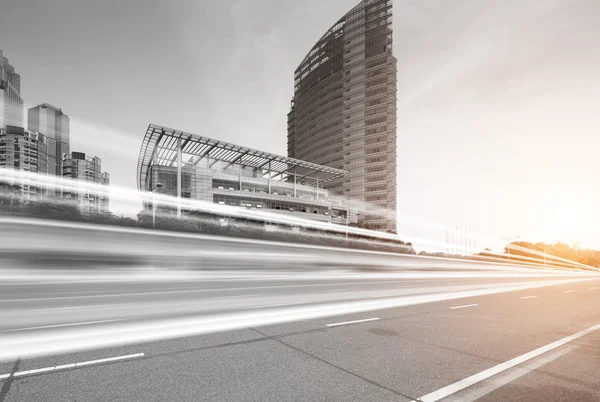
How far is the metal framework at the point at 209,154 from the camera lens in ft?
189

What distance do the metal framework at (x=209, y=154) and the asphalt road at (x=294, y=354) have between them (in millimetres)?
51918

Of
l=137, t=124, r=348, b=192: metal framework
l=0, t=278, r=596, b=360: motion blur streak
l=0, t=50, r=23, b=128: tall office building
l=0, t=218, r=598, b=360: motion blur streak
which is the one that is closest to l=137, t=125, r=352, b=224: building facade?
l=137, t=124, r=348, b=192: metal framework

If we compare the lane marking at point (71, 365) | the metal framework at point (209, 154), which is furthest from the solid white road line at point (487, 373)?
the metal framework at point (209, 154)

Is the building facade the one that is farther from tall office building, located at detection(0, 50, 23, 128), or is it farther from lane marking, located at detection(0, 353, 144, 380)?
tall office building, located at detection(0, 50, 23, 128)

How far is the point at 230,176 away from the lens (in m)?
67.2

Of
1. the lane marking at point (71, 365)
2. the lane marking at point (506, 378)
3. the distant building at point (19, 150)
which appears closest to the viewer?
the lane marking at point (506, 378)

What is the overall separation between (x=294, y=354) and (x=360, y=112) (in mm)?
134162

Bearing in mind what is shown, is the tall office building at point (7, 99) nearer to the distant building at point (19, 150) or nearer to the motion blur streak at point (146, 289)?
the distant building at point (19, 150)

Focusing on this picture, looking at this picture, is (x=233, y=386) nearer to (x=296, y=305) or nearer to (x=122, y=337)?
(x=122, y=337)

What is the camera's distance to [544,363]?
16.2 ft

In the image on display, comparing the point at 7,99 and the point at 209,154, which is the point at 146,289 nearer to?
the point at 209,154

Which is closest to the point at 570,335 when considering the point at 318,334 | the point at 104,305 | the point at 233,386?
the point at 318,334

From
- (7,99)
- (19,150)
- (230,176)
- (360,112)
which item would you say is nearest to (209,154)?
(230,176)

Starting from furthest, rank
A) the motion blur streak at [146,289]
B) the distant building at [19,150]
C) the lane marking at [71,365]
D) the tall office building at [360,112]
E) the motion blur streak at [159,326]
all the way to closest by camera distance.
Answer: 1. the distant building at [19,150]
2. the tall office building at [360,112]
3. the motion blur streak at [146,289]
4. the motion blur streak at [159,326]
5. the lane marking at [71,365]
